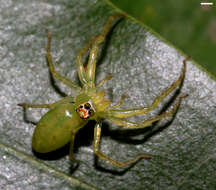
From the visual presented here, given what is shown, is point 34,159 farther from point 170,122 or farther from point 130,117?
point 170,122

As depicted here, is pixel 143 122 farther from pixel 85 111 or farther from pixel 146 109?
pixel 85 111

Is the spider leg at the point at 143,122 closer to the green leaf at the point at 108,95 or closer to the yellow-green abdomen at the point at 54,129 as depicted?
the green leaf at the point at 108,95

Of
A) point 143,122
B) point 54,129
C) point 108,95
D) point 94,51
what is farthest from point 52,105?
point 143,122

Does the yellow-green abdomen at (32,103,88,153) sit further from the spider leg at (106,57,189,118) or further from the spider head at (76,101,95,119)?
the spider leg at (106,57,189,118)

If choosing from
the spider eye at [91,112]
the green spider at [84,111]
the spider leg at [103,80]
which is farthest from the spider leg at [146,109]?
the spider leg at [103,80]

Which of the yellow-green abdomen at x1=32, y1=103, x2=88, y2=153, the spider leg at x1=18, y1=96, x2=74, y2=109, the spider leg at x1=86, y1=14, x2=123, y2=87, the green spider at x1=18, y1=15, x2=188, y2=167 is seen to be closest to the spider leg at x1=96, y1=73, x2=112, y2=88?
the green spider at x1=18, y1=15, x2=188, y2=167

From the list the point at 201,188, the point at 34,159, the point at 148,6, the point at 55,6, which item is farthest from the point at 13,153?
the point at 148,6
